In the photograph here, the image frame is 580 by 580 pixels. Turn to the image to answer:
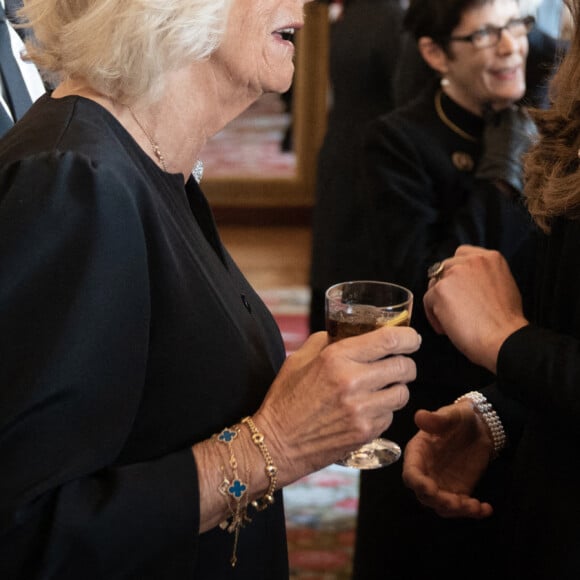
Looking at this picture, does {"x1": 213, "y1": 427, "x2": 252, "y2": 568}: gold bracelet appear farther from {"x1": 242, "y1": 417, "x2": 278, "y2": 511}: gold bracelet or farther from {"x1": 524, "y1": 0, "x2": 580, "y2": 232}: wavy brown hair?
{"x1": 524, "y1": 0, "x2": 580, "y2": 232}: wavy brown hair

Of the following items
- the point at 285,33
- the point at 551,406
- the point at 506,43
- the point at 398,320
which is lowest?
the point at 551,406

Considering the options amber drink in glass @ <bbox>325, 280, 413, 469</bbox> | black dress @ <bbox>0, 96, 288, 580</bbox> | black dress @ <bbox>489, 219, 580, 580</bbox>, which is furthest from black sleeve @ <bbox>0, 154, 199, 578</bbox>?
black dress @ <bbox>489, 219, 580, 580</bbox>

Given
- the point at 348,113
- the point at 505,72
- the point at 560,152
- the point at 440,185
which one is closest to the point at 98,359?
the point at 560,152

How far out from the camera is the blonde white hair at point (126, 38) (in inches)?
45.3

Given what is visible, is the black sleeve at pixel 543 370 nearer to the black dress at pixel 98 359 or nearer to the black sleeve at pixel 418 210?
the black dress at pixel 98 359

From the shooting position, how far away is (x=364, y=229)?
310 cm

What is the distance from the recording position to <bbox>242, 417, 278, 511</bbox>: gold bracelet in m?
1.12

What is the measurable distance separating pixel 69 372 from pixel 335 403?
0.34 metres

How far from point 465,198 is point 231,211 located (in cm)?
484

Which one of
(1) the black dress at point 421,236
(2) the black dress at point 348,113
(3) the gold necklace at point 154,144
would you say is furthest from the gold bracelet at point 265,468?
(2) the black dress at point 348,113

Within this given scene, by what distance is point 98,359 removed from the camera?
3.27 feet

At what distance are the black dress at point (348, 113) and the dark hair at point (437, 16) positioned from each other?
0.78m

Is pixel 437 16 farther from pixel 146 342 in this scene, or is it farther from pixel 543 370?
pixel 146 342

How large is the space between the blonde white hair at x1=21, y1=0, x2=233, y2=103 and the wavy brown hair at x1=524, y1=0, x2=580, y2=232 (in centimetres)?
52
